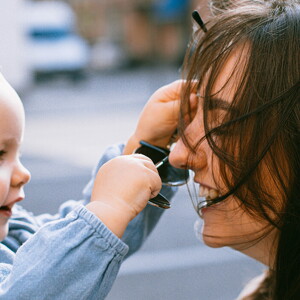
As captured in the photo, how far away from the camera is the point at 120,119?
29.5ft

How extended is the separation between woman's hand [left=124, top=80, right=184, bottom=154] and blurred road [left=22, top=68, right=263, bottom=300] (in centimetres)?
118

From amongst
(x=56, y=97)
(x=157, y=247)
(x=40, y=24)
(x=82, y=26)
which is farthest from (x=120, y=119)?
(x=82, y=26)

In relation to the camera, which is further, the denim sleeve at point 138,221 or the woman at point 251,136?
the denim sleeve at point 138,221

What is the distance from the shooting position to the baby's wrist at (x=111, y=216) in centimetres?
112

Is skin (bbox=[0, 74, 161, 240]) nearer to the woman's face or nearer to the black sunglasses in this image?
the woman's face

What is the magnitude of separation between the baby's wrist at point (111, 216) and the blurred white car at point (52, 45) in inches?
549

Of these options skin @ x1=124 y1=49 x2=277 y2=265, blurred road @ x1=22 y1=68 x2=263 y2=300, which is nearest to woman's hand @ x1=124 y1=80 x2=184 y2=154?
skin @ x1=124 y1=49 x2=277 y2=265

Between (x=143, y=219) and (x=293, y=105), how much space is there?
570 mm

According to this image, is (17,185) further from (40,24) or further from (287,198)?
(40,24)

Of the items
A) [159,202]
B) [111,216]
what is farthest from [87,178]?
[111,216]

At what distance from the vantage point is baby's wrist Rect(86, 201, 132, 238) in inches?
44.2

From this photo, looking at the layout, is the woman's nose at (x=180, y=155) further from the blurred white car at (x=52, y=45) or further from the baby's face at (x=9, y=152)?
the blurred white car at (x=52, y=45)

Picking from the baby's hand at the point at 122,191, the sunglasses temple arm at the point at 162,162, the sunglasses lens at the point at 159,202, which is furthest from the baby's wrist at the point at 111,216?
the sunglasses temple arm at the point at 162,162

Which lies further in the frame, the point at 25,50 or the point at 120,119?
the point at 25,50
